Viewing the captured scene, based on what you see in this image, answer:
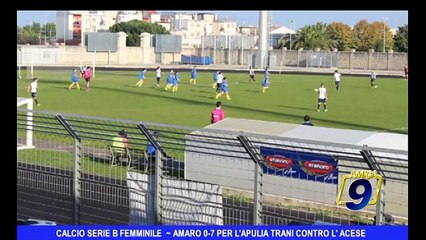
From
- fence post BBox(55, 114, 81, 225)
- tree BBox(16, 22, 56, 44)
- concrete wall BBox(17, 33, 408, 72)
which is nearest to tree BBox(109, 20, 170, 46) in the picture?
concrete wall BBox(17, 33, 408, 72)

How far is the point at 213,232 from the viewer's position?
8039 mm

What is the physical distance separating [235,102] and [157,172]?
29601mm

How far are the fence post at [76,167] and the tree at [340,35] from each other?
99603mm

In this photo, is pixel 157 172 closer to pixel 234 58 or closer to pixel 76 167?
pixel 76 167

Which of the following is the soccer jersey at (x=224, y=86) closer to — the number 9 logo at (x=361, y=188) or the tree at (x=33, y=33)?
the number 9 logo at (x=361, y=188)

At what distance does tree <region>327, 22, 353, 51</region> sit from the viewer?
108375 millimetres

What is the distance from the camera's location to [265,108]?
34.9m

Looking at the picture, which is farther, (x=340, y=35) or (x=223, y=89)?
(x=340, y=35)

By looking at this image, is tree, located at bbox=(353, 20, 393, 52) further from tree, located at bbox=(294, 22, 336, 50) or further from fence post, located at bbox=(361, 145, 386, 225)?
fence post, located at bbox=(361, 145, 386, 225)

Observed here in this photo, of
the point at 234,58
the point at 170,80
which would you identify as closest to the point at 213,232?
the point at 170,80

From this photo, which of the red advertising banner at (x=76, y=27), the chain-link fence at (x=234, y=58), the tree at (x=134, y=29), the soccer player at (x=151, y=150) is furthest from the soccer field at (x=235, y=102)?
the red advertising banner at (x=76, y=27)
